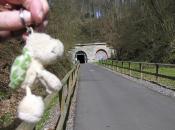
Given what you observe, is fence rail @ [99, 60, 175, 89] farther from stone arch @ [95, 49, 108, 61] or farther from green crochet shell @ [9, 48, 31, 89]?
stone arch @ [95, 49, 108, 61]

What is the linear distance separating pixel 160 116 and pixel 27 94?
10463 millimetres

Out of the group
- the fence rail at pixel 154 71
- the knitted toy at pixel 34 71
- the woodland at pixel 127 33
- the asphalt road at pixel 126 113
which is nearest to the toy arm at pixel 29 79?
the knitted toy at pixel 34 71

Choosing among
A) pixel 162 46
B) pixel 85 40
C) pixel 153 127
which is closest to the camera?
pixel 153 127

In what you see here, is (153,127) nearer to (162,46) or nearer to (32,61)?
(32,61)

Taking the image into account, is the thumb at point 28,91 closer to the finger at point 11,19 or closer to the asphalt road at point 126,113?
the finger at point 11,19

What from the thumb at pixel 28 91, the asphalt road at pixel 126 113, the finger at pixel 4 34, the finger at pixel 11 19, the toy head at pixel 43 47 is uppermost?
the finger at pixel 11 19

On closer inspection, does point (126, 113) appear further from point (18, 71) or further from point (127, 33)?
point (127, 33)

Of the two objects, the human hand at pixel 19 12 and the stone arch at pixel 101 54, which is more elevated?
the human hand at pixel 19 12

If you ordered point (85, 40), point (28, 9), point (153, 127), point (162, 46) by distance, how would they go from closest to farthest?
Answer: point (28, 9) → point (153, 127) → point (162, 46) → point (85, 40)

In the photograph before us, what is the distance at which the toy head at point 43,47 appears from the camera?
2164mm

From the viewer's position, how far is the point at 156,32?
55062 millimetres

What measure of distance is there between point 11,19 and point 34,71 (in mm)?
262

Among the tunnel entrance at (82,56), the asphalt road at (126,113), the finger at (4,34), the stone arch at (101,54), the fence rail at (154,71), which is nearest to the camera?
the finger at (4,34)

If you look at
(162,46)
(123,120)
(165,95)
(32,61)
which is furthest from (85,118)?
(162,46)
